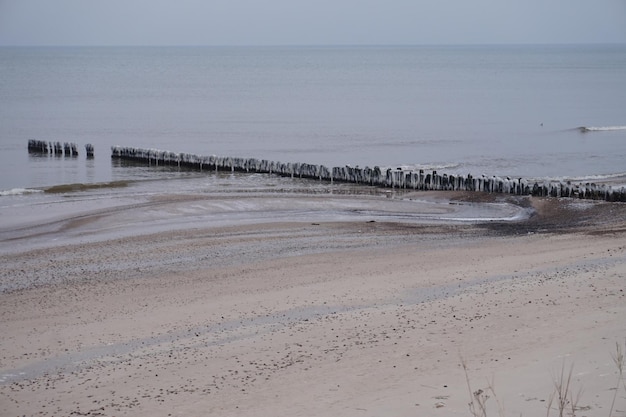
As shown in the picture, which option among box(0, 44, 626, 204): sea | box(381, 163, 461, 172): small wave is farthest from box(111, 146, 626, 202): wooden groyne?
box(381, 163, 461, 172): small wave

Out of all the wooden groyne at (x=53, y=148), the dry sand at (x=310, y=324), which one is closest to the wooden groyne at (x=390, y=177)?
the wooden groyne at (x=53, y=148)

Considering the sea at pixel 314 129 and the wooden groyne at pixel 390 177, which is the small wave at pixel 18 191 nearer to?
the sea at pixel 314 129

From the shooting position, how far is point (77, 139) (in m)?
50.2

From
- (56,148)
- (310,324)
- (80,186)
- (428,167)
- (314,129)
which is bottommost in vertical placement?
(310,324)

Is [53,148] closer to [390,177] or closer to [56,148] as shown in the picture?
[56,148]

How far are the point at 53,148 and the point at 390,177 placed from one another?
19.9 metres

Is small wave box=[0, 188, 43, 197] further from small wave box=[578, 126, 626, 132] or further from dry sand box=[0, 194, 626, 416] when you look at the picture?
small wave box=[578, 126, 626, 132]

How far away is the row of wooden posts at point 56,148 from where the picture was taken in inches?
1644

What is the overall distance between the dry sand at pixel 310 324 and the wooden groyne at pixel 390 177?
632 centimetres

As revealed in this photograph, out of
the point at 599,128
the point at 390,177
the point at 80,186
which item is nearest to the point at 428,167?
the point at 390,177

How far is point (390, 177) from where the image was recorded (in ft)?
102

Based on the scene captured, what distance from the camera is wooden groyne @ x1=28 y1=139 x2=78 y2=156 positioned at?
4231 cm

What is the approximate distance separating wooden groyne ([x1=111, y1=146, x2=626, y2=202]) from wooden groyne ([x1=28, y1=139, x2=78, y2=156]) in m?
2.50

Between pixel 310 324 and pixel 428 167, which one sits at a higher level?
pixel 428 167
